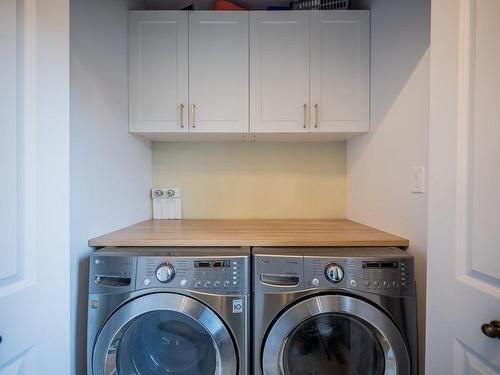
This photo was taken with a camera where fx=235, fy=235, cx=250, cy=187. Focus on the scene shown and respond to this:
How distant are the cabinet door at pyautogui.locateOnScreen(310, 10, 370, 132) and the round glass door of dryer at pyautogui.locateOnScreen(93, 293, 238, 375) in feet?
4.18

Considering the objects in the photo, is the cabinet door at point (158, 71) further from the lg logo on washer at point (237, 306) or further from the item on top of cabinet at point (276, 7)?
the lg logo on washer at point (237, 306)

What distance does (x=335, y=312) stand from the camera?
101 cm

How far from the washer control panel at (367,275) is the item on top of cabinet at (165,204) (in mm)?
1168

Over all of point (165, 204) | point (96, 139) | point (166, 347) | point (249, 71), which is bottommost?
point (166, 347)

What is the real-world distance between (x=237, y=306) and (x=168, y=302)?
11.8 inches

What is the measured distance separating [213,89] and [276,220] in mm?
1032

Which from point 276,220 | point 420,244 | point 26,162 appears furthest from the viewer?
point 276,220

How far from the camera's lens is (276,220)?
181 cm

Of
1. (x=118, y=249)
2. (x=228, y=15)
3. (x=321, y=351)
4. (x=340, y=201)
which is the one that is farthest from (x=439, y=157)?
(x=228, y=15)

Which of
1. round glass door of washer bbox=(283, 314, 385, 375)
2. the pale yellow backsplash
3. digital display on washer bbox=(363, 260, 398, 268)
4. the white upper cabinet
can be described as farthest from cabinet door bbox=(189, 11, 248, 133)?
round glass door of washer bbox=(283, 314, 385, 375)

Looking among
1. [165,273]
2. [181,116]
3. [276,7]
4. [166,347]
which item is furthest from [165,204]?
[276,7]

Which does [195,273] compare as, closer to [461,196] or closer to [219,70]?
[461,196]

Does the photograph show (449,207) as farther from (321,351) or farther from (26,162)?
(26,162)

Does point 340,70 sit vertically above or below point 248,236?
above
